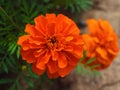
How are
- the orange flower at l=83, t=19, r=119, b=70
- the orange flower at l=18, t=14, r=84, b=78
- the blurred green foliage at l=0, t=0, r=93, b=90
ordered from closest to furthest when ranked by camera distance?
the orange flower at l=18, t=14, r=84, b=78, the blurred green foliage at l=0, t=0, r=93, b=90, the orange flower at l=83, t=19, r=119, b=70

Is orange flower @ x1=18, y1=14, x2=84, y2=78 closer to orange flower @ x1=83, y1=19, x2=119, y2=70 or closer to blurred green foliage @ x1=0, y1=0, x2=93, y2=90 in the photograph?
blurred green foliage @ x1=0, y1=0, x2=93, y2=90

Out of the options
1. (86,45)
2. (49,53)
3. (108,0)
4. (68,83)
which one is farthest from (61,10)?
(49,53)

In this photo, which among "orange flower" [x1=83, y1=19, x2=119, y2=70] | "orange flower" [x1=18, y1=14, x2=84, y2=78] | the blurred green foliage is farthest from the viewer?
"orange flower" [x1=83, y1=19, x2=119, y2=70]

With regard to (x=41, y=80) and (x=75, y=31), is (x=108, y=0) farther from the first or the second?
(x=75, y=31)

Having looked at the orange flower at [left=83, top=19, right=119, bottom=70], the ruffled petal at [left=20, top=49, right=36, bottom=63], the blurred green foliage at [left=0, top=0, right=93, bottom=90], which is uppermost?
the ruffled petal at [left=20, top=49, right=36, bottom=63]

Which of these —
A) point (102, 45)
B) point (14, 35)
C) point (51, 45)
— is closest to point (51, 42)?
point (51, 45)

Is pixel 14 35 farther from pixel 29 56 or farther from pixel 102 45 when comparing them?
pixel 102 45

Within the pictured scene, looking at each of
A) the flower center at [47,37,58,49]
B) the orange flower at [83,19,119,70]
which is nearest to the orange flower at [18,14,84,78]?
the flower center at [47,37,58,49]
